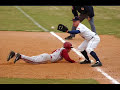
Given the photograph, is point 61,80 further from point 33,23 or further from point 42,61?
point 33,23

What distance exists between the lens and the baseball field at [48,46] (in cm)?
976

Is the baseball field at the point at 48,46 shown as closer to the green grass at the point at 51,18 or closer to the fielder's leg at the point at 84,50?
the green grass at the point at 51,18

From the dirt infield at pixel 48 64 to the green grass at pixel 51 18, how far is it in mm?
2366

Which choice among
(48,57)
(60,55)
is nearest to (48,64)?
(48,57)

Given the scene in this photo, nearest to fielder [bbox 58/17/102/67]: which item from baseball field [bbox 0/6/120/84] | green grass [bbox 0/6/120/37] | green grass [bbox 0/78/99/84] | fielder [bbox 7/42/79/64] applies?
baseball field [bbox 0/6/120/84]

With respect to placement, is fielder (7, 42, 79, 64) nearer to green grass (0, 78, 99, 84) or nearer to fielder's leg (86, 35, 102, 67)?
fielder's leg (86, 35, 102, 67)

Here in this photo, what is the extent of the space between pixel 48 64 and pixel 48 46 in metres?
2.83

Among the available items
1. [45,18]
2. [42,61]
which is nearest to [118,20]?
[45,18]

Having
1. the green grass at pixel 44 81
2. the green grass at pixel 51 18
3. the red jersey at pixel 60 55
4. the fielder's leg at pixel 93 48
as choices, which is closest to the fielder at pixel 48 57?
the red jersey at pixel 60 55

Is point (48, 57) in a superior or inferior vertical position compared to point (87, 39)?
inferior

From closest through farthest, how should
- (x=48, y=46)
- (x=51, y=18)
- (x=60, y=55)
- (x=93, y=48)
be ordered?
(x=93, y=48) → (x=60, y=55) → (x=48, y=46) → (x=51, y=18)

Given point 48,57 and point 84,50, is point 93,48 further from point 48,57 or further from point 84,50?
point 48,57

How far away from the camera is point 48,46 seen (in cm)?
1405
